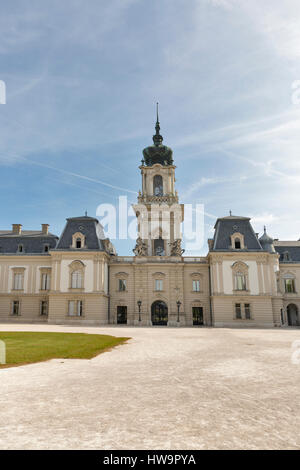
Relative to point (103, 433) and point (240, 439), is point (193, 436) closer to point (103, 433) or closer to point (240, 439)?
point (240, 439)

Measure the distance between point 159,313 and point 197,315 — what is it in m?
5.84

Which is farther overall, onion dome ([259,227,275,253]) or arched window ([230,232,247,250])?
onion dome ([259,227,275,253])

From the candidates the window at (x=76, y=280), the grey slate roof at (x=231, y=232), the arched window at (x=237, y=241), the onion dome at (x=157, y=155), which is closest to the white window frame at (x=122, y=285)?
the window at (x=76, y=280)

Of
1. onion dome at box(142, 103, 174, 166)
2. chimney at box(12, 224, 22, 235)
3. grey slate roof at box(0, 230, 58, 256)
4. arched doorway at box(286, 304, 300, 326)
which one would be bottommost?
arched doorway at box(286, 304, 300, 326)

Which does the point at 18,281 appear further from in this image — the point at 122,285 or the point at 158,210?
the point at 158,210

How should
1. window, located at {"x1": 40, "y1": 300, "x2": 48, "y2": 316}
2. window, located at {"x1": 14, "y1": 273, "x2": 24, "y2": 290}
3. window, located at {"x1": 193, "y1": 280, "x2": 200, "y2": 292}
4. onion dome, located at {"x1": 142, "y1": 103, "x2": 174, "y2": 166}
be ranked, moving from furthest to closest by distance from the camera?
1. onion dome, located at {"x1": 142, "y1": 103, "x2": 174, "y2": 166}
2. window, located at {"x1": 14, "y1": 273, "x2": 24, "y2": 290}
3. window, located at {"x1": 193, "y1": 280, "x2": 200, "y2": 292}
4. window, located at {"x1": 40, "y1": 300, "x2": 48, "y2": 316}

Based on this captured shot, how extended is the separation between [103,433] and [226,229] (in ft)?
152

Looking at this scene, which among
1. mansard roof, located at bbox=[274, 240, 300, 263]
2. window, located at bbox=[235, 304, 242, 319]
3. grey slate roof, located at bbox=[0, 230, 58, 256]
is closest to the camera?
window, located at bbox=[235, 304, 242, 319]

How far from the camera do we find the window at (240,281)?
46312 millimetres

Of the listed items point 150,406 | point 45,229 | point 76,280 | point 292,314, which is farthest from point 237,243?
point 150,406

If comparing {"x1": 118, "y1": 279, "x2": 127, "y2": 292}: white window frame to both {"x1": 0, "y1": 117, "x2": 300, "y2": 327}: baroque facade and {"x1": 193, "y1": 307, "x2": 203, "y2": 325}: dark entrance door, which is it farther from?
{"x1": 193, "y1": 307, "x2": 203, "y2": 325}: dark entrance door

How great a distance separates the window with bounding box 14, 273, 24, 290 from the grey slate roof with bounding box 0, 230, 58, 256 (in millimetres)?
3616

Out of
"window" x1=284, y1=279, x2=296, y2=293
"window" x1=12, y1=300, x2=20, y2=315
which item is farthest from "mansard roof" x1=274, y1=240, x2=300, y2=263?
"window" x1=12, y1=300, x2=20, y2=315

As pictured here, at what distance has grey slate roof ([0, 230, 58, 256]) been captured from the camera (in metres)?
51.6
